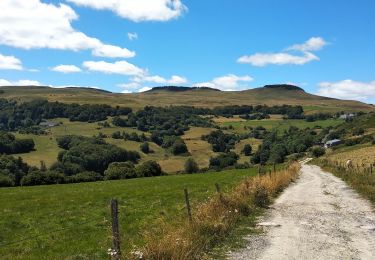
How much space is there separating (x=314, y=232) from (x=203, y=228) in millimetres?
4117

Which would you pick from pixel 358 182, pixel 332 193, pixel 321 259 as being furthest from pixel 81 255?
pixel 358 182

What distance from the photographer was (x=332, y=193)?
31.0 metres

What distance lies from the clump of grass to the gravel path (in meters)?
0.88

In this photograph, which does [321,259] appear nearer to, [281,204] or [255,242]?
[255,242]

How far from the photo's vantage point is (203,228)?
1449 centimetres

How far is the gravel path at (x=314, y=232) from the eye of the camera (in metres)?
13.1

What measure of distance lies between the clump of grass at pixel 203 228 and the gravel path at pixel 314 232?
2.90ft

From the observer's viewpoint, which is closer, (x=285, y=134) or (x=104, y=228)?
(x=104, y=228)

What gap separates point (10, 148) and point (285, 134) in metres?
107

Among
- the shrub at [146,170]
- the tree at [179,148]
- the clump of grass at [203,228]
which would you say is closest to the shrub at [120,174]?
the shrub at [146,170]

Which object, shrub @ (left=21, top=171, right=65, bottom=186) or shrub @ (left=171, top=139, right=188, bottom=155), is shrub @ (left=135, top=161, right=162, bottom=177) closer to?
shrub @ (left=21, top=171, right=65, bottom=186)

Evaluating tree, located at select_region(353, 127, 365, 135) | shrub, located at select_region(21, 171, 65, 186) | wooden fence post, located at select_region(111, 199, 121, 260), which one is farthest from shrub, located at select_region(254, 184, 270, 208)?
tree, located at select_region(353, 127, 365, 135)

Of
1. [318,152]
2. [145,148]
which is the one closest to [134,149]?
[145,148]

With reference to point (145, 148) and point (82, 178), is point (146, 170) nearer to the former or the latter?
point (82, 178)
